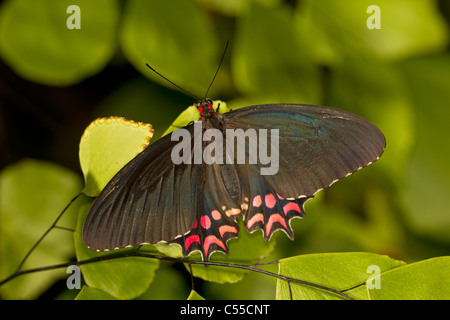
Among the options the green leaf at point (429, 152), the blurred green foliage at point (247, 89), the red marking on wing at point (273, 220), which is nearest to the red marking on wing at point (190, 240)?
the red marking on wing at point (273, 220)

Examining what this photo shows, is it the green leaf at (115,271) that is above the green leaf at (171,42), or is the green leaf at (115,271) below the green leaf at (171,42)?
below

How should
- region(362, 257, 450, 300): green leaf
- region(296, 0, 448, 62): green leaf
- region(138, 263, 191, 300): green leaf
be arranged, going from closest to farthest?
region(362, 257, 450, 300): green leaf, region(138, 263, 191, 300): green leaf, region(296, 0, 448, 62): green leaf

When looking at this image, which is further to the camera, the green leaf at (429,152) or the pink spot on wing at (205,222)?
the green leaf at (429,152)

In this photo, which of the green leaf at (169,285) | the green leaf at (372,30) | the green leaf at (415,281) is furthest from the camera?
the green leaf at (372,30)

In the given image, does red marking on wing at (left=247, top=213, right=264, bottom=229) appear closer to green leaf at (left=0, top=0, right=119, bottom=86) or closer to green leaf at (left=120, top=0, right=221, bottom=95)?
green leaf at (left=120, top=0, right=221, bottom=95)

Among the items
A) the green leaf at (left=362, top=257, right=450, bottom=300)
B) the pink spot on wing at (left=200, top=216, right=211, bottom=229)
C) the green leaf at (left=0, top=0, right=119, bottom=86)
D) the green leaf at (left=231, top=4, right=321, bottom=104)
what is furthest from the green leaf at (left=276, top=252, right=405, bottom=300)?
the green leaf at (left=0, top=0, right=119, bottom=86)

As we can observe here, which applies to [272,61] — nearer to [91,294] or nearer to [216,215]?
[216,215]

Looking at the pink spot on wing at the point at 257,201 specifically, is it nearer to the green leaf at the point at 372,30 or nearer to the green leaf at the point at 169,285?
the green leaf at the point at 169,285
